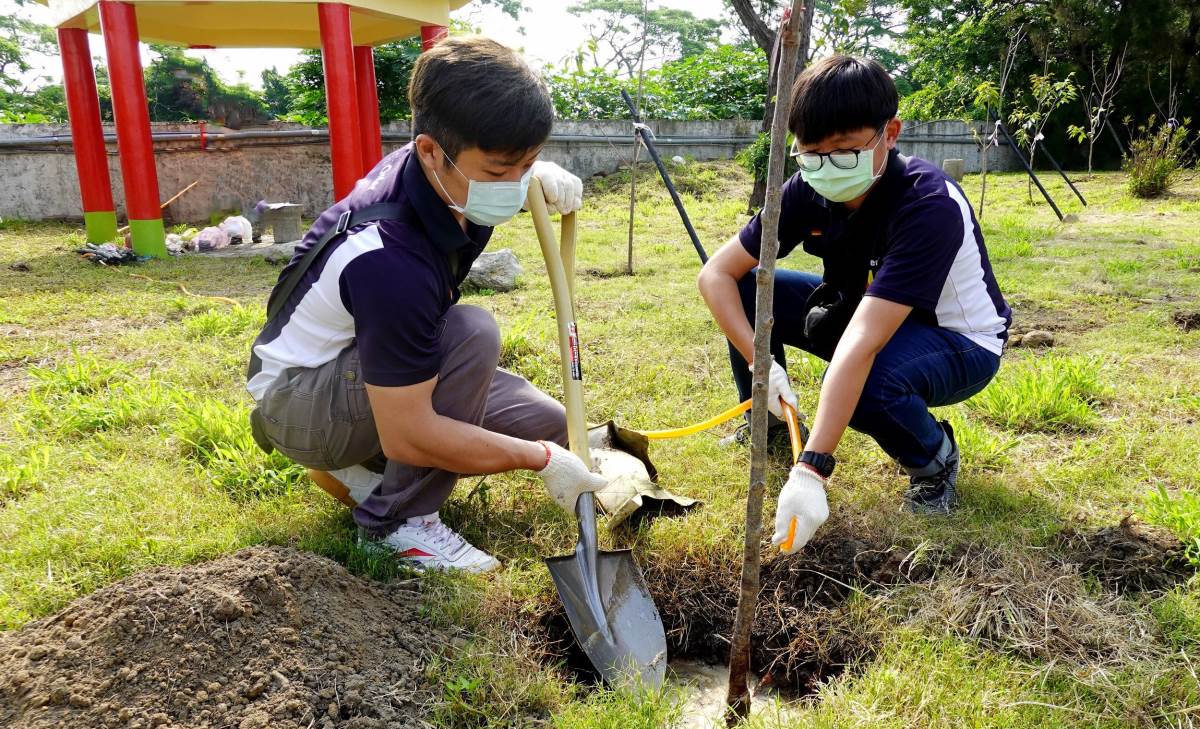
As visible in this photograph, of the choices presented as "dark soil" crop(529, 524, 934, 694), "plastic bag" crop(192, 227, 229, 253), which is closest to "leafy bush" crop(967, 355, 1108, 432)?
"dark soil" crop(529, 524, 934, 694)

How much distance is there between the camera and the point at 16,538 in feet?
7.30

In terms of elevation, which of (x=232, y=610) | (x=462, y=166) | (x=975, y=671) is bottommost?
(x=975, y=671)

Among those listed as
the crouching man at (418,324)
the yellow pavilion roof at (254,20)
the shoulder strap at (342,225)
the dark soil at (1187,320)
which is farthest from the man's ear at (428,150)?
the yellow pavilion roof at (254,20)

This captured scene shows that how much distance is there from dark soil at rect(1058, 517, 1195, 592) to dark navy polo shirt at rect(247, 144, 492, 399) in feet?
5.82

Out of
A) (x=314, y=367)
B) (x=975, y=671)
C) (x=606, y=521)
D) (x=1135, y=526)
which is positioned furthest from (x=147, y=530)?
(x=1135, y=526)

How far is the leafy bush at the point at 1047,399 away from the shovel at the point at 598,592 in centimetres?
173

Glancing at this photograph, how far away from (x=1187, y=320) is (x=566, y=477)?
151 inches

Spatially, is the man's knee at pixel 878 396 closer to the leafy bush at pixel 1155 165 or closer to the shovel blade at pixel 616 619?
the shovel blade at pixel 616 619

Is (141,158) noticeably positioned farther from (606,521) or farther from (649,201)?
(606,521)

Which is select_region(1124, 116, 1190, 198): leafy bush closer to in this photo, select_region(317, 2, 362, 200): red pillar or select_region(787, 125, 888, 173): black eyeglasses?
select_region(317, 2, 362, 200): red pillar

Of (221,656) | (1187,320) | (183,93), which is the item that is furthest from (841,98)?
(183,93)

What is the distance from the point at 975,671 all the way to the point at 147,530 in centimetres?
215

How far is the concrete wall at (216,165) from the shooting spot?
34.1 ft

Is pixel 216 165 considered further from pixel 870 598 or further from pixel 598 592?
pixel 870 598
